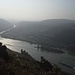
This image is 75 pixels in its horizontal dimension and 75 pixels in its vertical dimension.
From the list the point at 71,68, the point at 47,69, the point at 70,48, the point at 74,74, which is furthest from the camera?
the point at 70,48

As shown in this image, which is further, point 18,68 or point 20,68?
point 20,68

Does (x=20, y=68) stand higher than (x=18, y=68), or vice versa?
(x=18, y=68)

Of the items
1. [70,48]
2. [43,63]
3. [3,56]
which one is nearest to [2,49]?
[3,56]

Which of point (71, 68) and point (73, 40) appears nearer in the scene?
point (71, 68)

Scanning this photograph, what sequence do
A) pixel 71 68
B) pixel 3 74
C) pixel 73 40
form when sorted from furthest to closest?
1. pixel 73 40
2. pixel 71 68
3. pixel 3 74

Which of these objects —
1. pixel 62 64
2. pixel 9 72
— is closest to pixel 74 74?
pixel 62 64

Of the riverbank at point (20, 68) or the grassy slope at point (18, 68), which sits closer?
the grassy slope at point (18, 68)

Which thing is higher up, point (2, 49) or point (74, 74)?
point (2, 49)

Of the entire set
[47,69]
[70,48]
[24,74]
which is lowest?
[70,48]

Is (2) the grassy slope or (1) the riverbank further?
(1) the riverbank

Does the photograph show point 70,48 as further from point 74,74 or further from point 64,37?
point 74,74
